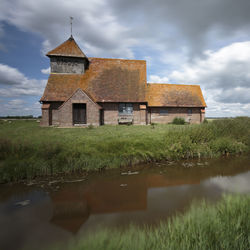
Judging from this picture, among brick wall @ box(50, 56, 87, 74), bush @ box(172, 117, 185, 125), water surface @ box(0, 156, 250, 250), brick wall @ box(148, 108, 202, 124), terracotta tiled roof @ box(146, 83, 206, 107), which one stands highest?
brick wall @ box(50, 56, 87, 74)

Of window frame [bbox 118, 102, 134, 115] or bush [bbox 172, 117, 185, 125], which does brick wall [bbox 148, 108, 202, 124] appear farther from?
window frame [bbox 118, 102, 134, 115]

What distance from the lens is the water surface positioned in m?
3.69

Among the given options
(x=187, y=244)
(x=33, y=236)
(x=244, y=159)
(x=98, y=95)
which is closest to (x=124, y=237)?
(x=187, y=244)

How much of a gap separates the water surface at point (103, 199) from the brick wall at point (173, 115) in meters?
14.5

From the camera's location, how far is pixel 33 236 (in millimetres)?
3496

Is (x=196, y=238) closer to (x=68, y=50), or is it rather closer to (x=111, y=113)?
(x=111, y=113)

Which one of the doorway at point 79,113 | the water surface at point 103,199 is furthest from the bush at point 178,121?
the water surface at point 103,199

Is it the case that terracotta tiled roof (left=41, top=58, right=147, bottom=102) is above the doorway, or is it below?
above

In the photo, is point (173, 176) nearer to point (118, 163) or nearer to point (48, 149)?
point (118, 163)

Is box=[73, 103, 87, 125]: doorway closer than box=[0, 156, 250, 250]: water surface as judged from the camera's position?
No

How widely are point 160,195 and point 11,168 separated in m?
5.96

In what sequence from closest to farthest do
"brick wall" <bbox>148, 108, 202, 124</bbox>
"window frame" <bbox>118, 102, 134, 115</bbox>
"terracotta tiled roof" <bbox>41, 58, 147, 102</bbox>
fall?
"terracotta tiled roof" <bbox>41, 58, 147, 102</bbox>
"window frame" <bbox>118, 102, 134, 115</bbox>
"brick wall" <bbox>148, 108, 202, 124</bbox>

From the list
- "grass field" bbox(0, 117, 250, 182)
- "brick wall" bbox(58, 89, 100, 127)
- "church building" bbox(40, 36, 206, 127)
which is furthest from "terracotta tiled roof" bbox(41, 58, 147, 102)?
"grass field" bbox(0, 117, 250, 182)

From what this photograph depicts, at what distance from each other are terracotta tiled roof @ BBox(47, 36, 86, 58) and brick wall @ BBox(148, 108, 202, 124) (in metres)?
12.7
